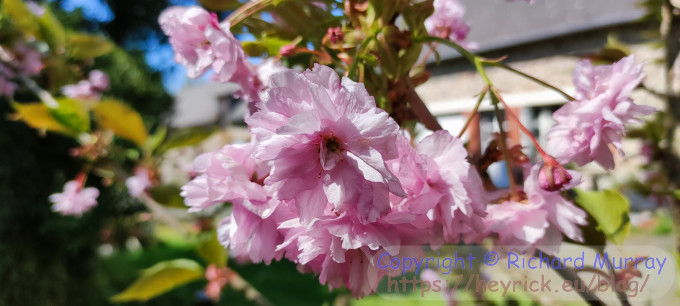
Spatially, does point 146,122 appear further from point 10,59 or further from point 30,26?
point 30,26

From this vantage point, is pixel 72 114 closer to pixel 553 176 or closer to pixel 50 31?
pixel 50 31

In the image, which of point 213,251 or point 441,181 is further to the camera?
point 213,251

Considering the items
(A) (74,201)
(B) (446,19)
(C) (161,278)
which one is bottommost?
(A) (74,201)

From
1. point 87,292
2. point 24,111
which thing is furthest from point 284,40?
point 87,292

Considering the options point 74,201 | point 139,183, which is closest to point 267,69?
point 139,183

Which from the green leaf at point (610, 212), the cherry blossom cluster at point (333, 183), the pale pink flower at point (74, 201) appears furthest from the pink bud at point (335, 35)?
the pale pink flower at point (74, 201)

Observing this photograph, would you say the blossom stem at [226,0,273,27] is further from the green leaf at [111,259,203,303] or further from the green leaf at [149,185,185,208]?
the green leaf at [111,259,203,303]
